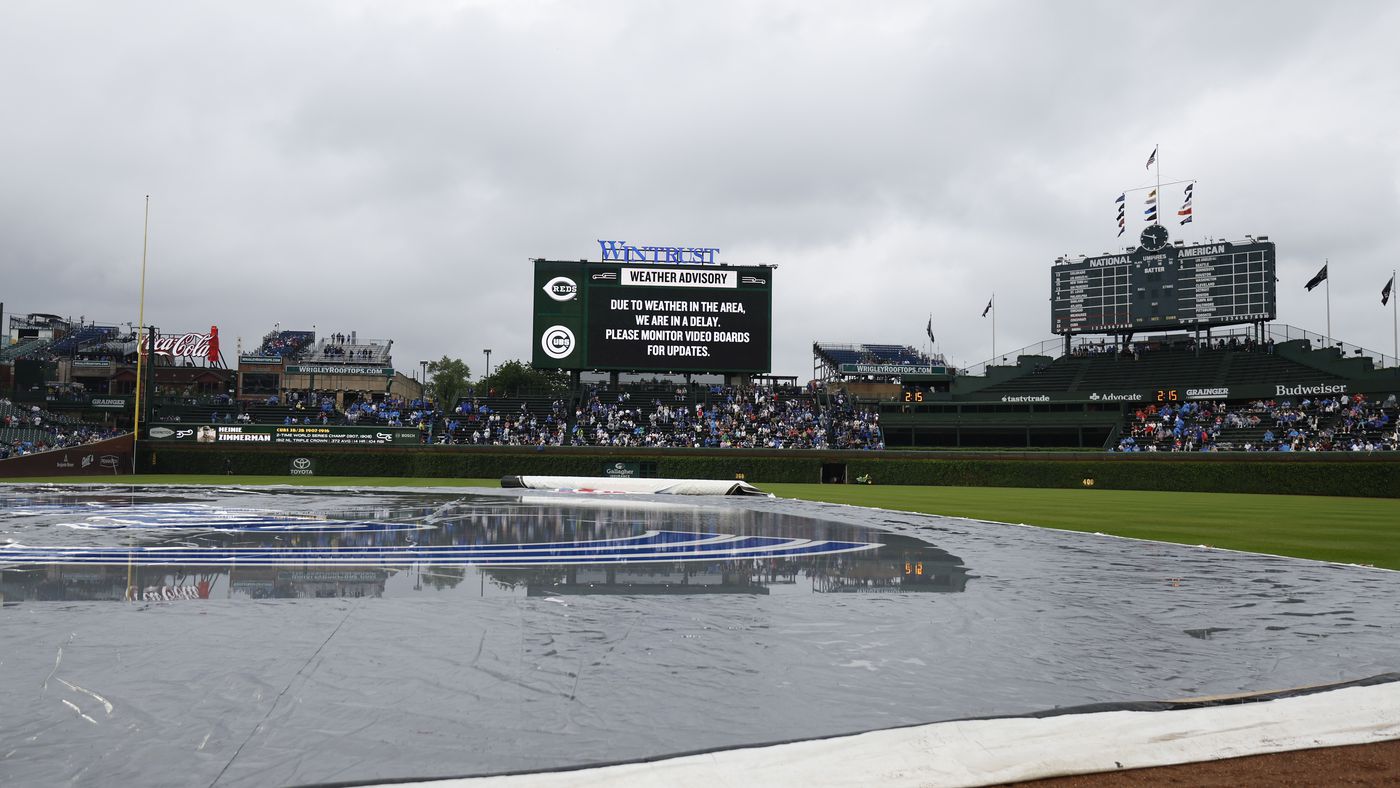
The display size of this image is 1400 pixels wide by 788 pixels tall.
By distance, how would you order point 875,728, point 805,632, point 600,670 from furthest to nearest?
point 805,632 < point 600,670 < point 875,728

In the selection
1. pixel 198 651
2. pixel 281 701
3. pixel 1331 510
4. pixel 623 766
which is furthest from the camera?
pixel 1331 510

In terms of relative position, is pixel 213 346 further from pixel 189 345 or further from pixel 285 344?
pixel 285 344

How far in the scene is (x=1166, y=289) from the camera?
6875cm

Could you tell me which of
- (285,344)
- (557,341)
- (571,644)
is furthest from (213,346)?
(571,644)

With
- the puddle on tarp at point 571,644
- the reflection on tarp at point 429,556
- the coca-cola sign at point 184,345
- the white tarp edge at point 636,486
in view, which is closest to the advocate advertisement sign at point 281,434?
the coca-cola sign at point 184,345

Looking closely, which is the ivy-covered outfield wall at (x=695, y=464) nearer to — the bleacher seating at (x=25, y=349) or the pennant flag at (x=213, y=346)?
the pennant flag at (x=213, y=346)

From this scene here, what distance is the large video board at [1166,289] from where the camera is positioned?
65.5 metres

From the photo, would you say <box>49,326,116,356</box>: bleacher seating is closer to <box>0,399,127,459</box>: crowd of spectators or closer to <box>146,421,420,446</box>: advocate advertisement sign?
<box>0,399,127,459</box>: crowd of spectators

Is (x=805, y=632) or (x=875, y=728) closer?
(x=875, y=728)

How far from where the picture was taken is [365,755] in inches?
185

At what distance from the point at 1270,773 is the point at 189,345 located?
67.3m

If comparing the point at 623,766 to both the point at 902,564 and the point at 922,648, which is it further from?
the point at 902,564

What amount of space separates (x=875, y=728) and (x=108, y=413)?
87414 millimetres

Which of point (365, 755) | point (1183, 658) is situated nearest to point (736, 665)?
point (365, 755)
